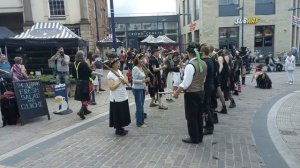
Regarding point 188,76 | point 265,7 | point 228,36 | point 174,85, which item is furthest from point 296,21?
point 188,76

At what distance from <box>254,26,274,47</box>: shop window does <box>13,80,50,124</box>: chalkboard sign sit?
2993cm

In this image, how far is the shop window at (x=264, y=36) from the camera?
34.3 metres

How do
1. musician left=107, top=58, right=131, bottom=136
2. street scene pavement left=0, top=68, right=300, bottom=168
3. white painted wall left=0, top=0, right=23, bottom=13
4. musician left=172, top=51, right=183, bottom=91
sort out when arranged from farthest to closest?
white painted wall left=0, top=0, right=23, bottom=13 → musician left=172, top=51, right=183, bottom=91 → musician left=107, top=58, right=131, bottom=136 → street scene pavement left=0, top=68, right=300, bottom=168

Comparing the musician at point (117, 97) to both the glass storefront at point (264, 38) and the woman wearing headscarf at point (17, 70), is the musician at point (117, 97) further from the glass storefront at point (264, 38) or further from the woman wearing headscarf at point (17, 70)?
the glass storefront at point (264, 38)

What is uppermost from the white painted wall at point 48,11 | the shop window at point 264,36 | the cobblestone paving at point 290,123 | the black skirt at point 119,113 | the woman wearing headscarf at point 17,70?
the white painted wall at point 48,11

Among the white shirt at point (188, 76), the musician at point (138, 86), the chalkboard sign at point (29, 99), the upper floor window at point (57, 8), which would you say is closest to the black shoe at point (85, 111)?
the chalkboard sign at point (29, 99)

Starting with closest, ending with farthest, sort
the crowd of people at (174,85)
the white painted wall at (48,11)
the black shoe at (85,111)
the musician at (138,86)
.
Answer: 1. the crowd of people at (174,85)
2. the musician at (138,86)
3. the black shoe at (85,111)
4. the white painted wall at (48,11)

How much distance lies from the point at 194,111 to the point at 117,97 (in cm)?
165

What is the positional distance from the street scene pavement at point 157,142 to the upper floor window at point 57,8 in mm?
17055

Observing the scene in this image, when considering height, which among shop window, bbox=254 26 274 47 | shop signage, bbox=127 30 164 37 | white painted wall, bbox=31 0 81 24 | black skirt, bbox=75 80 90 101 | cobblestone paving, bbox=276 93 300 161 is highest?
white painted wall, bbox=31 0 81 24

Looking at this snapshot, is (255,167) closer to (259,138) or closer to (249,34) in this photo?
(259,138)

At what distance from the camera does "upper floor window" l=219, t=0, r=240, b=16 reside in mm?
34344

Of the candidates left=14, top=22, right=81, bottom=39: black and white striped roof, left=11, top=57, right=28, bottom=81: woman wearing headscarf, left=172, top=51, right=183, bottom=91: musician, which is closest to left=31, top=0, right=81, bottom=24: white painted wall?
left=14, top=22, right=81, bottom=39: black and white striped roof

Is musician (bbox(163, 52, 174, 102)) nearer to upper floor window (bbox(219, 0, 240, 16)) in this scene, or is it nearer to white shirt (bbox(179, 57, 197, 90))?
white shirt (bbox(179, 57, 197, 90))
